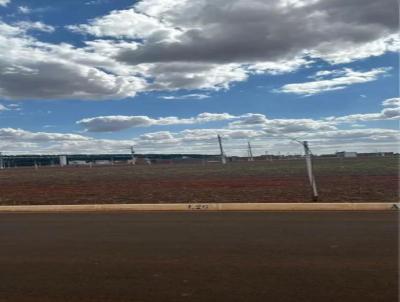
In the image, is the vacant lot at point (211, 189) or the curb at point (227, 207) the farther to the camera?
the vacant lot at point (211, 189)

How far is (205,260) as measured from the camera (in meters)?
7.47

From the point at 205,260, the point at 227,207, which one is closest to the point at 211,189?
the point at 227,207

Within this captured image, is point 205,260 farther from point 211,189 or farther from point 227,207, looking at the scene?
point 211,189

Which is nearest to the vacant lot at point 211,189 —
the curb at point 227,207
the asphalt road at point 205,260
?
the curb at point 227,207

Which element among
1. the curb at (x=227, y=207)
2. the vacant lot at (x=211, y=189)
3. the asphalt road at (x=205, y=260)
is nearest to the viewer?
the asphalt road at (x=205, y=260)

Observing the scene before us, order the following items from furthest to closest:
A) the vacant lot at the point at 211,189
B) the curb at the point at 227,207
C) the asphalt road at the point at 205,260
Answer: the vacant lot at the point at 211,189 < the curb at the point at 227,207 < the asphalt road at the point at 205,260

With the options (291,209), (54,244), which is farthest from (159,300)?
(291,209)

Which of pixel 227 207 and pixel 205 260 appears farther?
pixel 227 207

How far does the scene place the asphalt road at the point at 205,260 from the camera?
5.86 m

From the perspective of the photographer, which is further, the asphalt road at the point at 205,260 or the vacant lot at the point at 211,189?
the vacant lot at the point at 211,189

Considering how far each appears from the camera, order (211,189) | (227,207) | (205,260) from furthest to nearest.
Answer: (211,189), (227,207), (205,260)

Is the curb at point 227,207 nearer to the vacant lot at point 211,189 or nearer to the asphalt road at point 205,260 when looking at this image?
the asphalt road at point 205,260

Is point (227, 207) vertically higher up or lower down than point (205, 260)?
higher up

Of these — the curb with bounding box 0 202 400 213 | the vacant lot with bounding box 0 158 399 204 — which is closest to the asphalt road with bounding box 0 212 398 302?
the curb with bounding box 0 202 400 213
